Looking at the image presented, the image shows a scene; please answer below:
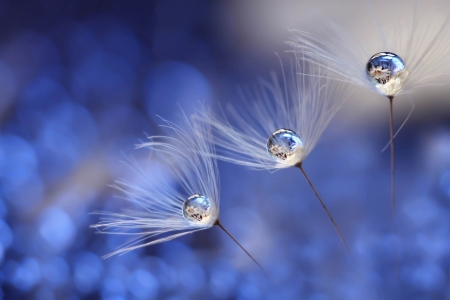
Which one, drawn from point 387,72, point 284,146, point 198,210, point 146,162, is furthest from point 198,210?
point 146,162

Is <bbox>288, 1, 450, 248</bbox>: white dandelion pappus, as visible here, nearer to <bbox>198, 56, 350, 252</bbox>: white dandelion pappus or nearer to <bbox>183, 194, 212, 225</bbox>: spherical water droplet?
<bbox>198, 56, 350, 252</bbox>: white dandelion pappus

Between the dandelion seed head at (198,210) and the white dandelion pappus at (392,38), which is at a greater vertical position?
the white dandelion pappus at (392,38)

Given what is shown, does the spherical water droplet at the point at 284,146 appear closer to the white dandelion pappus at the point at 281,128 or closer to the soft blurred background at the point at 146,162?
the white dandelion pappus at the point at 281,128

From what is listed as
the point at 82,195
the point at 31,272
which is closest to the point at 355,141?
the point at 82,195

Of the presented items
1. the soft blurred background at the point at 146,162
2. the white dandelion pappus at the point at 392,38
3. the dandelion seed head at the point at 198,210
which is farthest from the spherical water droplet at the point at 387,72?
the soft blurred background at the point at 146,162

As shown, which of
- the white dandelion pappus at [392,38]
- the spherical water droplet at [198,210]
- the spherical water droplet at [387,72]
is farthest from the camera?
the white dandelion pappus at [392,38]

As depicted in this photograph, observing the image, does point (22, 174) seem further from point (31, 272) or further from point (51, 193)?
point (31, 272)
